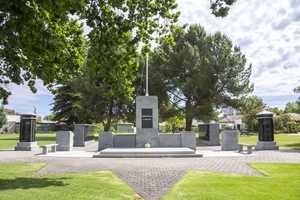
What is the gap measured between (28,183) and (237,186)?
5585 mm

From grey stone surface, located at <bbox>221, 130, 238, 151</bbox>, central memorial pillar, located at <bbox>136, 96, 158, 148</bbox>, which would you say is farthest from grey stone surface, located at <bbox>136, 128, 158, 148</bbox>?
grey stone surface, located at <bbox>221, 130, 238, 151</bbox>

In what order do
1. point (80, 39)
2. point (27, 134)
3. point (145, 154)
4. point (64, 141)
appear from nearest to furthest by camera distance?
point (80, 39), point (145, 154), point (64, 141), point (27, 134)

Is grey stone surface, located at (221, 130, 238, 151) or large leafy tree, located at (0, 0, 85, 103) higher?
large leafy tree, located at (0, 0, 85, 103)

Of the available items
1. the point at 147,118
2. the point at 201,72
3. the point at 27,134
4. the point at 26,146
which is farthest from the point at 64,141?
the point at 201,72

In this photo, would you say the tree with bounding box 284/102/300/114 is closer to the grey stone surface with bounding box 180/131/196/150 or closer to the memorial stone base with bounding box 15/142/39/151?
the grey stone surface with bounding box 180/131/196/150

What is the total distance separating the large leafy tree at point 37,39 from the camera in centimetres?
493

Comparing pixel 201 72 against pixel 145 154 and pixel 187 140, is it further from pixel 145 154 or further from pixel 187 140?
pixel 145 154

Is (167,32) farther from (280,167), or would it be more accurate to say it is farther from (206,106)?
(206,106)

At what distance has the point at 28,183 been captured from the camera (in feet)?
25.3

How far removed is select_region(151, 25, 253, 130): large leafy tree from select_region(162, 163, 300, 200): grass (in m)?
20.5

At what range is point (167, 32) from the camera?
9.65 meters

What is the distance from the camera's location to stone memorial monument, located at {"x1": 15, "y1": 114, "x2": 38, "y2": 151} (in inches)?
742

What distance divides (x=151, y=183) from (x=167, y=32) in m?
4.94

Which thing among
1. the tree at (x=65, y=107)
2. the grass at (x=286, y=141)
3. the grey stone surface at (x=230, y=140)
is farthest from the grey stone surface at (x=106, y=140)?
the tree at (x=65, y=107)
